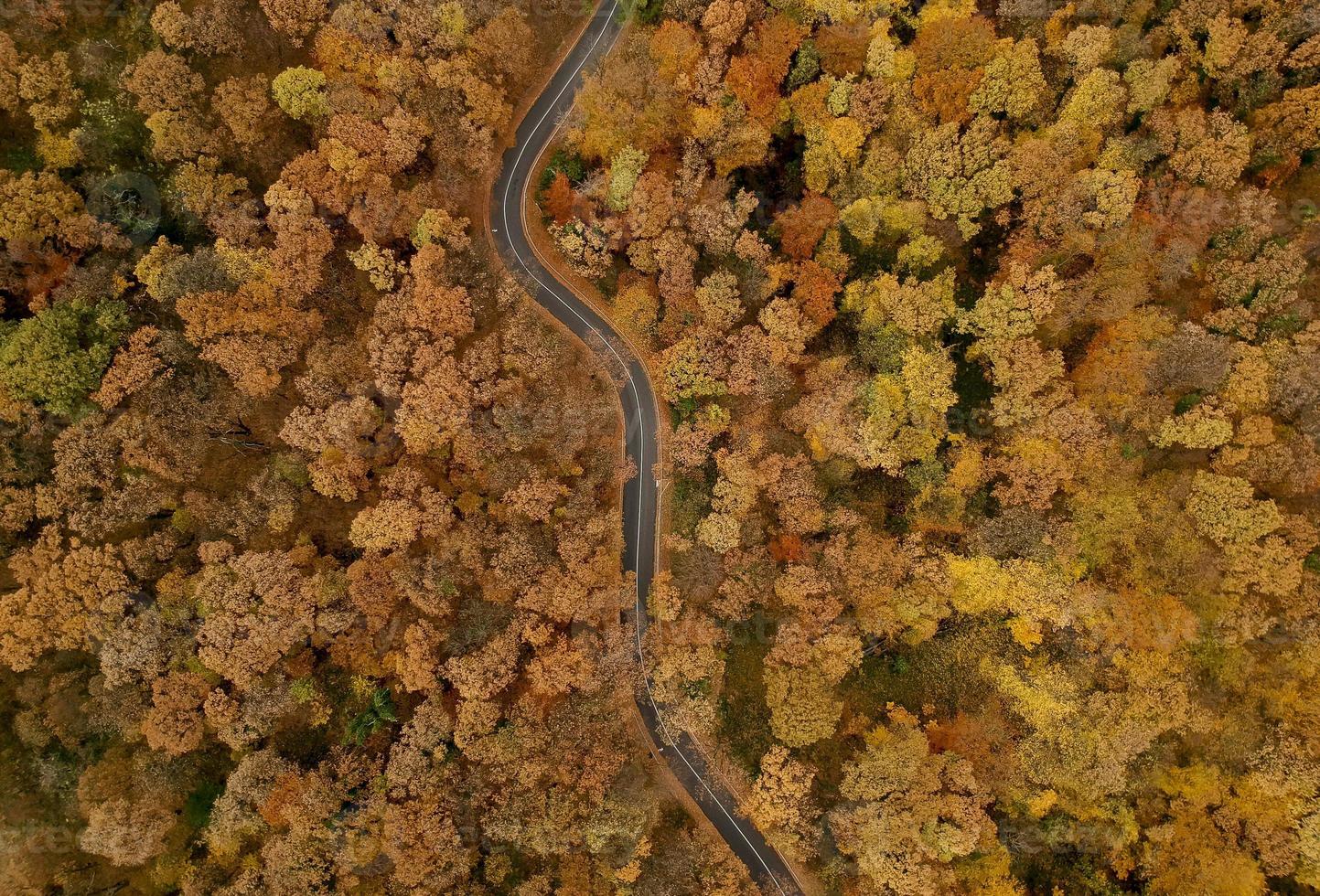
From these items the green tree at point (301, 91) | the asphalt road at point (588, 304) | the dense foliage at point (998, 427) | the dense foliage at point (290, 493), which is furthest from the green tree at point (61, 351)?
the dense foliage at point (998, 427)

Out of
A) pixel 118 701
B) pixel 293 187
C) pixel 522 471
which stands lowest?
pixel 118 701

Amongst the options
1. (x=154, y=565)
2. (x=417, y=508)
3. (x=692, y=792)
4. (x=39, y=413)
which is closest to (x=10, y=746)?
(x=154, y=565)

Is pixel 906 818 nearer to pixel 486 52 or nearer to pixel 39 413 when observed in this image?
pixel 486 52

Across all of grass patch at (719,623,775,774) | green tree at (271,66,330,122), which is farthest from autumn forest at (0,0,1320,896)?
grass patch at (719,623,775,774)

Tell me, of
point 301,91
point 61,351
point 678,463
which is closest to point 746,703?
point 678,463

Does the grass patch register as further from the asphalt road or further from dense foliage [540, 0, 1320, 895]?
the asphalt road

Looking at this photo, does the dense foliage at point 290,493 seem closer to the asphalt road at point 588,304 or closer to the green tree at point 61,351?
the green tree at point 61,351

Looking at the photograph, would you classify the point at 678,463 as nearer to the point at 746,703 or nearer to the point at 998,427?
the point at 746,703
